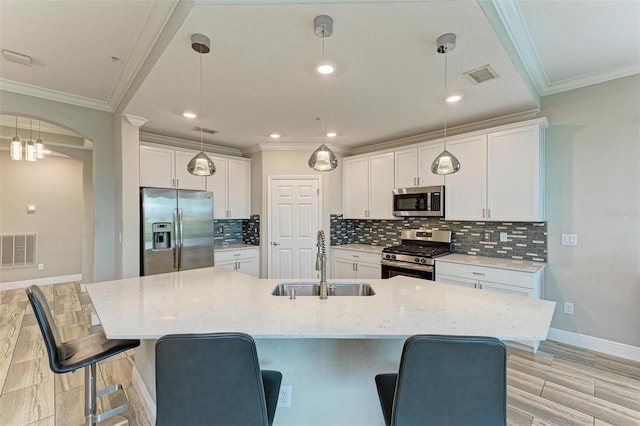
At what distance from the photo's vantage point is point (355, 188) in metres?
4.84

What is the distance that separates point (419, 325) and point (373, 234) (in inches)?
143

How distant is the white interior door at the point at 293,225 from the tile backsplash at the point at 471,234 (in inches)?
17.0

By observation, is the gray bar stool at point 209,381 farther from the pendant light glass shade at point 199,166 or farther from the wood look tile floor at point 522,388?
the pendant light glass shade at point 199,166

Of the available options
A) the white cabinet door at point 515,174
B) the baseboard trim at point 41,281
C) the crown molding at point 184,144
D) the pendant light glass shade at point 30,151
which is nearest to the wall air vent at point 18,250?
the baseboard trim at point 41,281

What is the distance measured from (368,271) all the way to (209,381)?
11.3 feet

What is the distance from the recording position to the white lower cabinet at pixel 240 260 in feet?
14.8

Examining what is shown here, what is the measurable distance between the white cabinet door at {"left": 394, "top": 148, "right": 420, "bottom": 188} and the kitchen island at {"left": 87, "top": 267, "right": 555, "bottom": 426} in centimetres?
232

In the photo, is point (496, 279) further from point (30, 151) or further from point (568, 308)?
point (30, 151)

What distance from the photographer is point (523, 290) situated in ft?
9.50

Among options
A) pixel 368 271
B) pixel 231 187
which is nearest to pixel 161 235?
pixel 231 187

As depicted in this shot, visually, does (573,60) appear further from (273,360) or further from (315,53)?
(273,360)

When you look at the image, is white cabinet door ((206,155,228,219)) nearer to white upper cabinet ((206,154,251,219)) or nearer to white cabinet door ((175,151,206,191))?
white upper cabinet ((206,154,251,219))

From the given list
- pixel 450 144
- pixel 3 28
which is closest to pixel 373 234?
pixel 450 144

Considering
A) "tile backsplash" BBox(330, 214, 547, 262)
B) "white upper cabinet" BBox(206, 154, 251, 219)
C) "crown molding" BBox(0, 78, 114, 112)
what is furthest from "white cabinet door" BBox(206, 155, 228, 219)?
"tile backsplash" BBox(330, 214, 547, 262)
